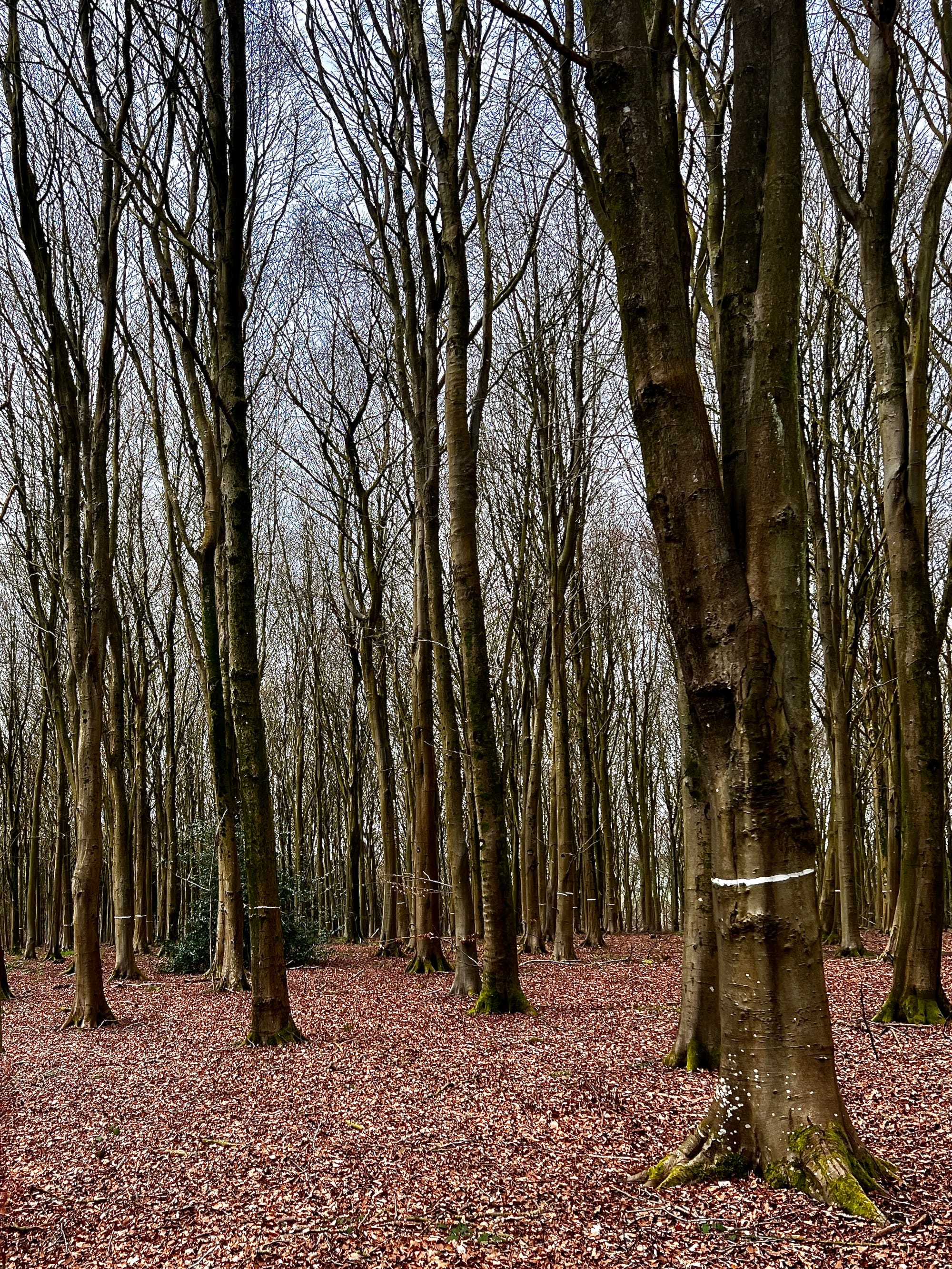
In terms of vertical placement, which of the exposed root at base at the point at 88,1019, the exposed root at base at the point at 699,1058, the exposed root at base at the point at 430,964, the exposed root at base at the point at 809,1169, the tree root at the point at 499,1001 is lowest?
the exposed root at base at the point at 430,964

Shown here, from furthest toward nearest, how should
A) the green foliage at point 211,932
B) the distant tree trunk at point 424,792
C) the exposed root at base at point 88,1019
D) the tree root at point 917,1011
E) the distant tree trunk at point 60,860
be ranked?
the distant tree trunk at point 60,860, the green foliage at point 211,932, the distant tree trunk at point 424,792, the exposed root at base at point 88,1019, the tree root at point 917,1011

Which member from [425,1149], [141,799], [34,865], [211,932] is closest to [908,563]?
[425,1149]

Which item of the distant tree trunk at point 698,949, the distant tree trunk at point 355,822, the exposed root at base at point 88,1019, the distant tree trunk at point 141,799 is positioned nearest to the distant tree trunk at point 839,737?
the distant tree trunk at point 698,949

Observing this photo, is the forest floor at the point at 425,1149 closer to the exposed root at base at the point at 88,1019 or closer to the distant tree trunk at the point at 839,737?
the exposed root at base at the point at 88,1019

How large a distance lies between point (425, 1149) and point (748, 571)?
3183mm

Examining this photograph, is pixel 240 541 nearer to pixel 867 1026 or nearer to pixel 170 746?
pixel 867 1026

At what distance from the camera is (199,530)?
1998cm

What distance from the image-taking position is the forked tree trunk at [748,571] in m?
3.29

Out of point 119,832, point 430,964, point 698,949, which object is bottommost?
point 430,964

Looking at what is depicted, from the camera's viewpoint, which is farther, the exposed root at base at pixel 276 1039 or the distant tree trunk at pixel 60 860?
the distant tree trunk at pixel 60 860

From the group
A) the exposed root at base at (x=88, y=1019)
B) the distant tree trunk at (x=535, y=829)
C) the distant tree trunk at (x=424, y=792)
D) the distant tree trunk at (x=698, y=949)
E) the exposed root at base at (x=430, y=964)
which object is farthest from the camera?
the distant tree trunk at (x=535, y=829)

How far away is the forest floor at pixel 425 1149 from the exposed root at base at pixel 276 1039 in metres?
0.14

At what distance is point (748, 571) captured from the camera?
11.7 feet

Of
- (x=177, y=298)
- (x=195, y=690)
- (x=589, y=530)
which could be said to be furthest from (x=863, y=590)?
(x=195, y=690)
